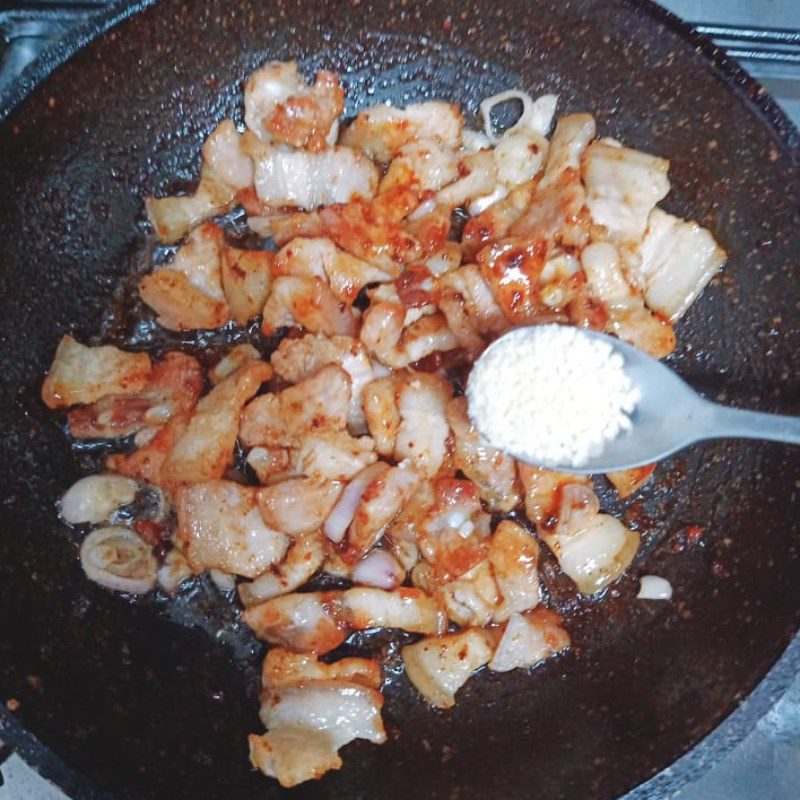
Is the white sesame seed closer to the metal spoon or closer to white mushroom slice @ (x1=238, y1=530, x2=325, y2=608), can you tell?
the metal spoon

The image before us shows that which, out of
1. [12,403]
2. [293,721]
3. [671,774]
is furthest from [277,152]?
[671,774]

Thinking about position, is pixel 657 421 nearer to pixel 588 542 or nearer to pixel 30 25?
pixel 588 542

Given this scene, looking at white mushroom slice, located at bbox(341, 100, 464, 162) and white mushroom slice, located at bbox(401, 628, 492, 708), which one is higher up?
white mushroom slice, located at bbox(341, 100, 464, 162)

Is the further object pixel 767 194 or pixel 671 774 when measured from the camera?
pixel 767 194

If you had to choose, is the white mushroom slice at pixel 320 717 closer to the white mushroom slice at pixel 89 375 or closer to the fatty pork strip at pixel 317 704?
the fatty pork strip at pixel 317 704

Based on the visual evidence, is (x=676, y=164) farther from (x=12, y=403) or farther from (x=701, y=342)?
(x=12, y=403)

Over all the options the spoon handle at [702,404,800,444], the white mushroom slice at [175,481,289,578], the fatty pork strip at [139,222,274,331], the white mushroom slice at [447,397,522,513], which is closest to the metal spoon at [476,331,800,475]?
the spoon handle at [702,404,800,444]
